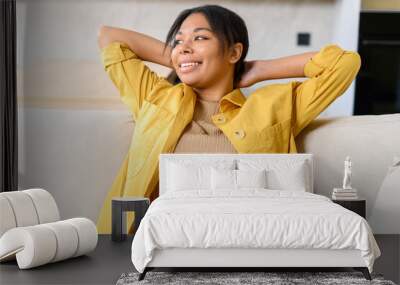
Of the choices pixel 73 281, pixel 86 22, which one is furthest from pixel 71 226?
pixel 86 22

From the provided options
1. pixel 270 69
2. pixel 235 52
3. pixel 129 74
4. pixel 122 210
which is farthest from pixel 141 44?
pixel 122 210

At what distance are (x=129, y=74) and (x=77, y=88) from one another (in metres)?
0.53

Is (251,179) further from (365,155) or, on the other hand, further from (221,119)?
Result: (365,155)

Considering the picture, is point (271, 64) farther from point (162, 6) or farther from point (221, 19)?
point (162, 6)

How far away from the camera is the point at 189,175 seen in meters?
4.91

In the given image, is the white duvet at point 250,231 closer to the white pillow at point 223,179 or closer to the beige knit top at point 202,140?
the white pillow at point 223,179

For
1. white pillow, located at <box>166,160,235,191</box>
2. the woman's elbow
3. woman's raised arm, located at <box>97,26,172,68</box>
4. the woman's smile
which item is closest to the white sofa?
white pillow, located at <box>166,160,235,191</box>

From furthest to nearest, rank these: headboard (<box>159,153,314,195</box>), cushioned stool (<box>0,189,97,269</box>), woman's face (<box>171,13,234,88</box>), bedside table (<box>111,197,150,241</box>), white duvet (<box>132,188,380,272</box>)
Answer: woman's face (<box>171,13,234,88</box>) < headboard (<box>159,153,314,195</box>) < bedside table (<box>111,197,150,241</box>) < cushioned stool (<box>0,189,97,269</box>) < white duvet (<box>132,188,380,272</box>)

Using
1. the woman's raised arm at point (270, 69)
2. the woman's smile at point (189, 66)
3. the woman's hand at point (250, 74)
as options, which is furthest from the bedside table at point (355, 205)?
the woman's smile at point (189, 66)

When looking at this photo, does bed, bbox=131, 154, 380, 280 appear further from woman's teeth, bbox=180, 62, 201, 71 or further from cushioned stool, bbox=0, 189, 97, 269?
woman's teeth, bbox=180, 62, 201, 71

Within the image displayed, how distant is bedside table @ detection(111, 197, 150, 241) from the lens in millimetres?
4934

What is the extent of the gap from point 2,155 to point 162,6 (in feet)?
5.75

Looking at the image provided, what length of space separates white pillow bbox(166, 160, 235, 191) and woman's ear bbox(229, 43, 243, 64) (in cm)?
92

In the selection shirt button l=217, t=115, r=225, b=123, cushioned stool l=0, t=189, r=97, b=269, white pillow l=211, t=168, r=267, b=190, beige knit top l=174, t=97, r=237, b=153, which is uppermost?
shirt button l=217, t=115, r=225, b=123
